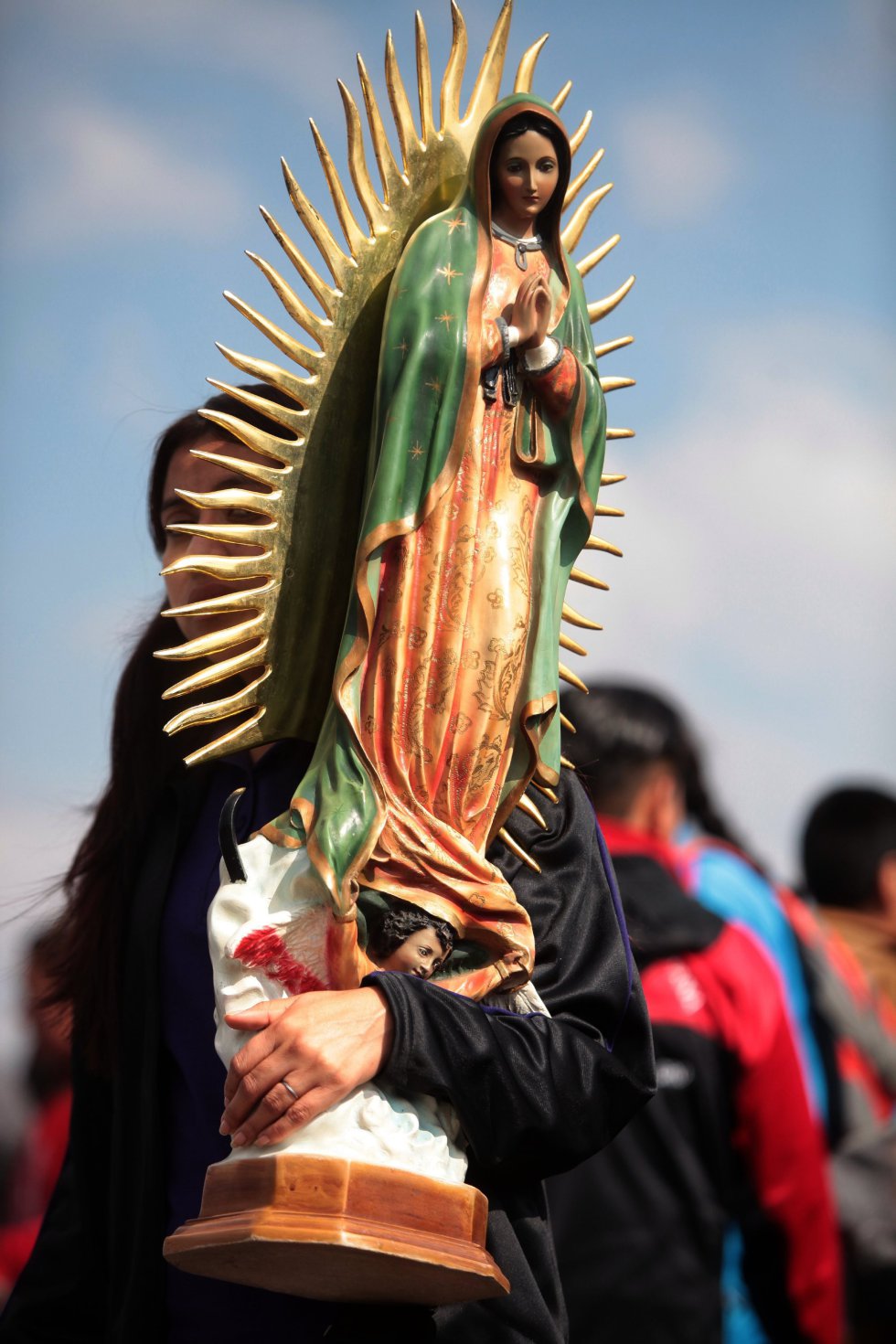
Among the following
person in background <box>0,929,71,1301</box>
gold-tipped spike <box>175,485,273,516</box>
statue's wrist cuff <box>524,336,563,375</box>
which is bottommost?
person in background <box>0,929,71,1301</box>

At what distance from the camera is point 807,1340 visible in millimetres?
3279

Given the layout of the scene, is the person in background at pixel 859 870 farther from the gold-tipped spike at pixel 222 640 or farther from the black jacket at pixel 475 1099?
the gold-tipped spike at pixel 222 640

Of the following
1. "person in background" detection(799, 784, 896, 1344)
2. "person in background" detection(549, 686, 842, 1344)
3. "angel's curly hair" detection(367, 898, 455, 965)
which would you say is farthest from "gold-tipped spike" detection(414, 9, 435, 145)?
"person in background" detection(799, 784, 896, 1344)

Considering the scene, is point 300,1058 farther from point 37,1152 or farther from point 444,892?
point 37,1152

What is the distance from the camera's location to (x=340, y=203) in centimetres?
193

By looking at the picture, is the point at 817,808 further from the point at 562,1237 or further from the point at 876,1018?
the point at 562,1237

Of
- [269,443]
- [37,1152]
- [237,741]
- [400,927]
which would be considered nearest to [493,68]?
[269,443]

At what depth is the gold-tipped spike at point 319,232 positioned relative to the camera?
1.90 meters

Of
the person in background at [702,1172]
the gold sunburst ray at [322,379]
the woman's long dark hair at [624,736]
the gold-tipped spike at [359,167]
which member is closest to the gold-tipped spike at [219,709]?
the gold sunburst ray at [322,379]

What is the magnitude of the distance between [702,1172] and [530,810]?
4.87 ft

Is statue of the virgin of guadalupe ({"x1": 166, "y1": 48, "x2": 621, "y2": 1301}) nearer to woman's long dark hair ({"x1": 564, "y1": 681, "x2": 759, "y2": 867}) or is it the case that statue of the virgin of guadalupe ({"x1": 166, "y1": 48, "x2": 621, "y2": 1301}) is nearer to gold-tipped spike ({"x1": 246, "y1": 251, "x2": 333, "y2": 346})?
gold-tipped spike ({"x1": 246, "y1": 251, "x2": 333, "y2": 346})

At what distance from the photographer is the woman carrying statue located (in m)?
1.69

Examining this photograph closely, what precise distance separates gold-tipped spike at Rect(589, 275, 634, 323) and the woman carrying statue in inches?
5.2

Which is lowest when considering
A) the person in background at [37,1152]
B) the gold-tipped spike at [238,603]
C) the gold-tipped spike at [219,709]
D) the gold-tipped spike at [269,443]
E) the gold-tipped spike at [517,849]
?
the person in background at [37,1152]
